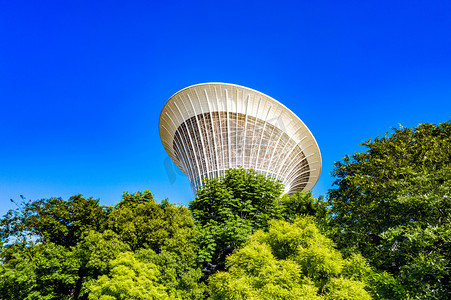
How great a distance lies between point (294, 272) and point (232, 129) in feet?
51.8

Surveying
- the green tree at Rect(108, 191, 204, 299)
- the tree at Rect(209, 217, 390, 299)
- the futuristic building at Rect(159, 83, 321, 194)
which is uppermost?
the futuristic building at Rect(159, 83, 321, 194)

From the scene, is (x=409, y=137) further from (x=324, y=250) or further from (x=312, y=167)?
(x=312, y=167)

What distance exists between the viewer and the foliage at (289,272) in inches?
452

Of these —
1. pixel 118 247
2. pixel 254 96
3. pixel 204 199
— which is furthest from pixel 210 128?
pixel 118 247

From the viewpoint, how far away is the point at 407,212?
42.4ft

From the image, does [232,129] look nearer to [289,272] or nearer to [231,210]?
[231,210]

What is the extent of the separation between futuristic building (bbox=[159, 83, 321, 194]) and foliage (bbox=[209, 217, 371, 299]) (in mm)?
11085

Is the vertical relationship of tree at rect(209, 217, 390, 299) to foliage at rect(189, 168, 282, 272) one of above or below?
below

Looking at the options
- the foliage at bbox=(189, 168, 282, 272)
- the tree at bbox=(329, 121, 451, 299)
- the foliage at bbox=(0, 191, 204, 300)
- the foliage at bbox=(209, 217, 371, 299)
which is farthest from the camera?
the foliage at bbox=(189, 168, 282, 272)

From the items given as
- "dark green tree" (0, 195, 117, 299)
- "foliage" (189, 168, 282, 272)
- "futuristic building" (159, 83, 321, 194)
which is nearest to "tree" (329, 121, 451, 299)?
"foliage" (189, 168, 282, 272)

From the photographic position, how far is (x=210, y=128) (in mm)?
26672

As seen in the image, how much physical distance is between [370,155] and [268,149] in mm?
10582

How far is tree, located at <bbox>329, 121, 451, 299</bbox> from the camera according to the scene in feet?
35.9

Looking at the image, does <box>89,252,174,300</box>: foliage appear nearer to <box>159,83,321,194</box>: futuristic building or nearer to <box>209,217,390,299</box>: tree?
<box>209,217,390,299</box>: tree
